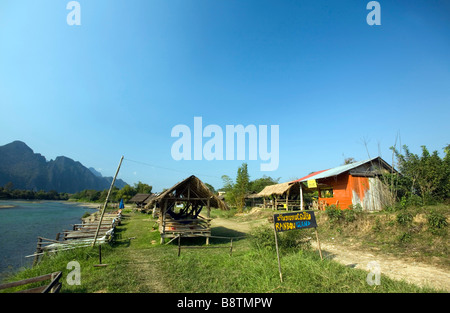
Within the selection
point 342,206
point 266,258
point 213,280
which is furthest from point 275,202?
point 213,280

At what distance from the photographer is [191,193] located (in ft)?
43.7

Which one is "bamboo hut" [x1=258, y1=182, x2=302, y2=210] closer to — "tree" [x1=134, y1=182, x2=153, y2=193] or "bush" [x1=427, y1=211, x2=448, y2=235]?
"bush" [x1=427, y1=211, x2=448, y2=235]

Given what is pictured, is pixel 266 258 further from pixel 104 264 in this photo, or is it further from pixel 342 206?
pixel 342 206

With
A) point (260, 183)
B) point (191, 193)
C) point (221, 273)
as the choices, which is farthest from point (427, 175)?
point (260, 183)

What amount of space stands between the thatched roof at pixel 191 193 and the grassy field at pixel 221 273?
138 inches

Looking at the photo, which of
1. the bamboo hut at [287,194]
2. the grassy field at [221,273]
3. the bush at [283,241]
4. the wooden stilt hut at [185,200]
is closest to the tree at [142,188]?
the bamboo hut at [287,194]

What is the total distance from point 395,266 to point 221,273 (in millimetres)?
6214

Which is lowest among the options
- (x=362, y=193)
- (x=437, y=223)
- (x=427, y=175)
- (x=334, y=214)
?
(x=334, y=214)

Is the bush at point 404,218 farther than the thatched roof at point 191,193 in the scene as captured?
No

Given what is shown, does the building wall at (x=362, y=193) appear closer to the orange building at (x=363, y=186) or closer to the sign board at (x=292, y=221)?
the orange building at (x=363, y=186)

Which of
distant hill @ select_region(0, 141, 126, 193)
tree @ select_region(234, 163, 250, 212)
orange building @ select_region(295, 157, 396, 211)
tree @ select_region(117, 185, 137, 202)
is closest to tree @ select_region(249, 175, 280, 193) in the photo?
tree @ select_region(234, 163, 250, 212)

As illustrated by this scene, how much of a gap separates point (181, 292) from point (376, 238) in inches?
409

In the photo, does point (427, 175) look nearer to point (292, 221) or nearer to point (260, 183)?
point (292, 221)

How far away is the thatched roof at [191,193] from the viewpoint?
1170cm
